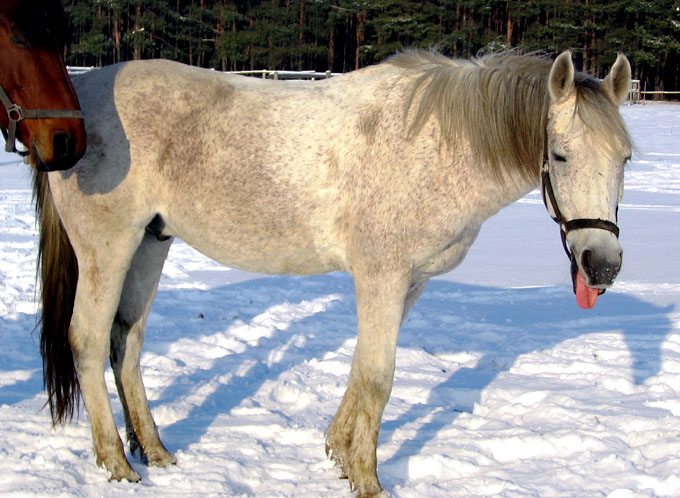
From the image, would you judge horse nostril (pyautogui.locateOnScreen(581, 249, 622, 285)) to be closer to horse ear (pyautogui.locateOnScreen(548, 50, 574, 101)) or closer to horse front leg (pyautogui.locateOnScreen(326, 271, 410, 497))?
horse ear (pyautogui.locateOnScreen(548, 50, 574, 101))

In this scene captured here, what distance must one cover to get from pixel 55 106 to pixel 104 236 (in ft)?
2.03

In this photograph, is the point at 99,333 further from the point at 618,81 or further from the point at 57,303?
the point at 618,81

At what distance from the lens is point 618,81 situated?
8.77ft

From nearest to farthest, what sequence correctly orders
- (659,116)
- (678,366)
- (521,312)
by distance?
(678,366) → (521,312) → (659,116)

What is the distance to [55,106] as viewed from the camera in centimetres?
269

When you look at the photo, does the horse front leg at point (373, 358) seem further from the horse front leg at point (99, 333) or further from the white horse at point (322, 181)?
the horse front leg at point (99, 333)

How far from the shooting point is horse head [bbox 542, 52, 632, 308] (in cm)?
252

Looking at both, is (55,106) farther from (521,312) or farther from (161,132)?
(521,312)

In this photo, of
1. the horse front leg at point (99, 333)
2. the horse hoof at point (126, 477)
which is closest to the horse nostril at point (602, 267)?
the horse front leg at point (99, 333)

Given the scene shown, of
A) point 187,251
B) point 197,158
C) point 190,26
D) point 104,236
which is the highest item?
point 190,26

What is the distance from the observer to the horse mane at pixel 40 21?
2.64m

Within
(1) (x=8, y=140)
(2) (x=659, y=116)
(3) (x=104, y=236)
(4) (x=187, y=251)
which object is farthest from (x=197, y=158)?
(2) (x=659, y=116)

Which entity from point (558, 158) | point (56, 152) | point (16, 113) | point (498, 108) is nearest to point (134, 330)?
point (56, 152)

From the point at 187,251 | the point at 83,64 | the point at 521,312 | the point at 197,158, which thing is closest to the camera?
the point at 197,158
